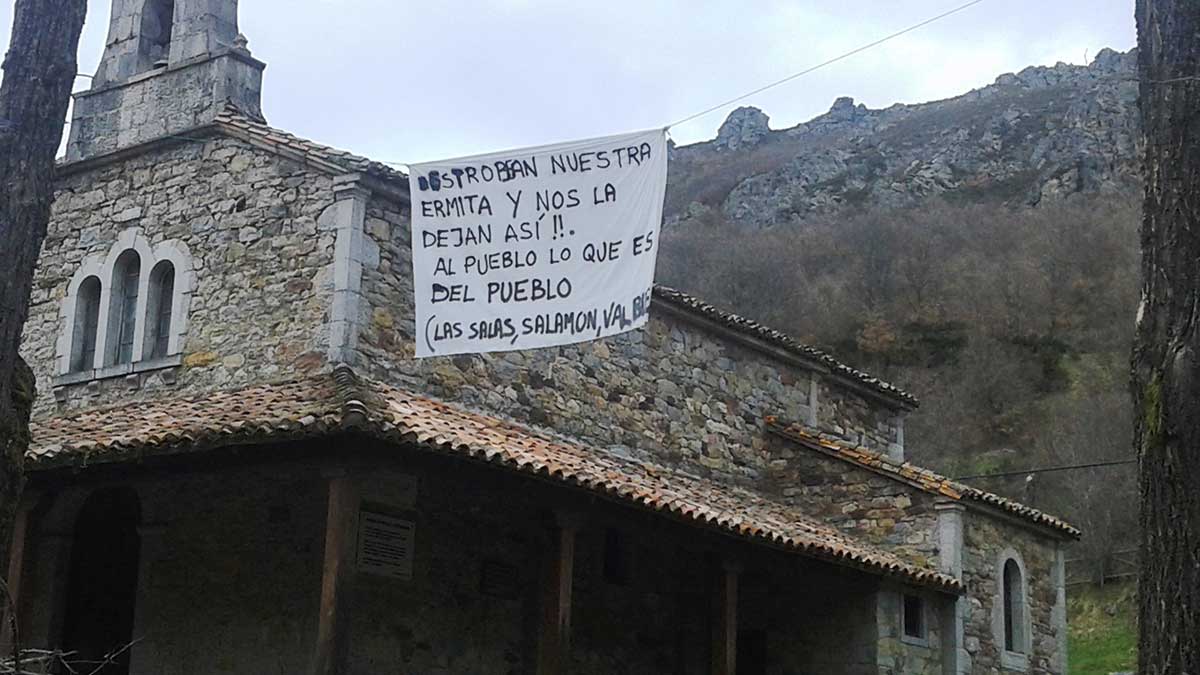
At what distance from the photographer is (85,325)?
14391mm

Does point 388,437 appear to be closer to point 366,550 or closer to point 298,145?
point 366,550

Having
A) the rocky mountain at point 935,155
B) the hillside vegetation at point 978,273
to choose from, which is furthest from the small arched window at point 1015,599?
the rocky mountain at point 935,155

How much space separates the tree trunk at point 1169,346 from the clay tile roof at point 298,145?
7.73 meters

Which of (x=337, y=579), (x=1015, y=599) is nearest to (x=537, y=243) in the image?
(x=337, y=579)

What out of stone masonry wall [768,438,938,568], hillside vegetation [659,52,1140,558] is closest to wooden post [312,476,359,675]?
stone masonry wall [768,438,938,568]

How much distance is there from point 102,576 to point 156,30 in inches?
210

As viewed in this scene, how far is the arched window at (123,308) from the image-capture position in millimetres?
14031

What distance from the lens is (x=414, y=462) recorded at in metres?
11.1

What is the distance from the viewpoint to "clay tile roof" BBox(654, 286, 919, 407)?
52.7 ft

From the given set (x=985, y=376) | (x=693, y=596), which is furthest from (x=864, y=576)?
(x=985, y=376)

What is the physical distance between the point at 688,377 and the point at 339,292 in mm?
4957

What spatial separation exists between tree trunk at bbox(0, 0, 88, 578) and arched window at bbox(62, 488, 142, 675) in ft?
22.9

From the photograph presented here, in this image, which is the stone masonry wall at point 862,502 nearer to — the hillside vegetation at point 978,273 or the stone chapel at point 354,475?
the stone chapel at point 354,475

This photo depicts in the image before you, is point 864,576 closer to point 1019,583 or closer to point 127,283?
point 1019,583
